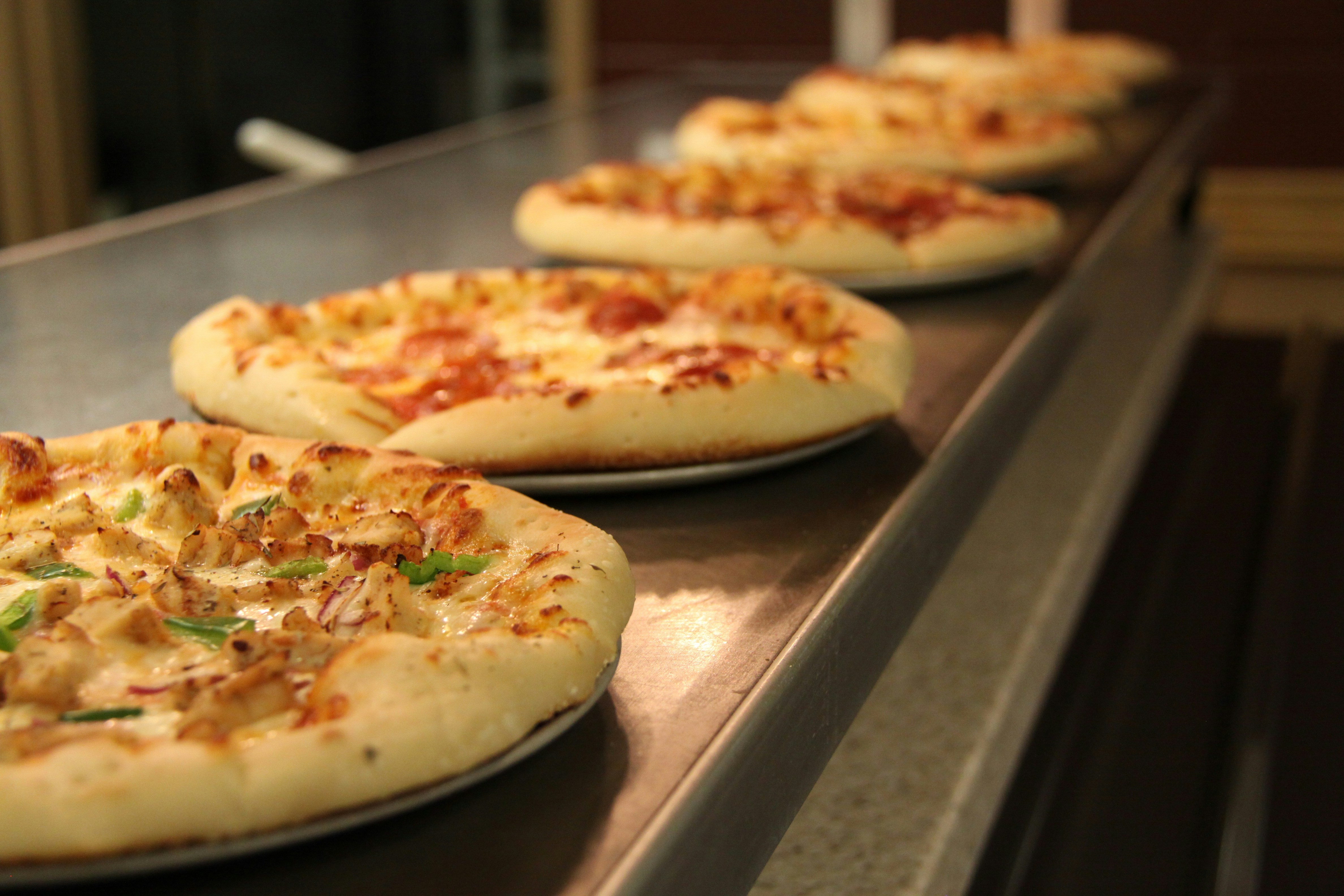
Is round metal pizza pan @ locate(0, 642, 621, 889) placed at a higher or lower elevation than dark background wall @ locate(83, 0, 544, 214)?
lower

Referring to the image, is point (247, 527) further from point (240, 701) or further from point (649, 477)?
point (649, 477)

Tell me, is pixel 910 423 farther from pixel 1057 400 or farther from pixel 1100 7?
pixel 1100 7

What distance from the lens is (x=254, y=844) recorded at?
0.69 meters

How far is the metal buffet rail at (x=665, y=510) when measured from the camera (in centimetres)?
73

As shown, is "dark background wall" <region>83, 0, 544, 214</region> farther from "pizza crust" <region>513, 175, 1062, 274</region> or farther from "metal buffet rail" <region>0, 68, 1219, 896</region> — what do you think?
"pizza crust" <region>513, 175, 1062, 274</region>

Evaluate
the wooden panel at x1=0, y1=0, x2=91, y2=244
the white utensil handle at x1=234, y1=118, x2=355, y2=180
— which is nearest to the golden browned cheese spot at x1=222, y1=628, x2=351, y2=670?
the white utensil handle at x1=234, y1=118, x2=355, y2=180

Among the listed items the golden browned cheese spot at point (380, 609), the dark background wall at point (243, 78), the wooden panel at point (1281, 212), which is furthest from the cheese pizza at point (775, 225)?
the wooden panel at point (1281, 212)

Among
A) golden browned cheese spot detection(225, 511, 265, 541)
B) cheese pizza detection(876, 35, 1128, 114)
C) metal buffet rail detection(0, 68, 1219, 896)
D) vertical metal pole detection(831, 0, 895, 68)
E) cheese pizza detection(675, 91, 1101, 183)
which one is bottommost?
metal buffet rail detection(0, 68, 1219, 896)

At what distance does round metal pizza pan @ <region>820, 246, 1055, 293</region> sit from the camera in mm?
2027

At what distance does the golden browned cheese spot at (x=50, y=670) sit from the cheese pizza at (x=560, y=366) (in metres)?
0.50

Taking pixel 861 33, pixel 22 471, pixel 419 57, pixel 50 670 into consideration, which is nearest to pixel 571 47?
pixel 419 57

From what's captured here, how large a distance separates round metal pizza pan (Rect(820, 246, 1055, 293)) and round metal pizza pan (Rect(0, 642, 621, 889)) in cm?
133

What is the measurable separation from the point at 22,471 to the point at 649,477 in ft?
1.69

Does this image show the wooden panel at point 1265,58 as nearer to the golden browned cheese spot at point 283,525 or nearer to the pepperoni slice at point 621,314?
the pepperoni slice at point 621,314
